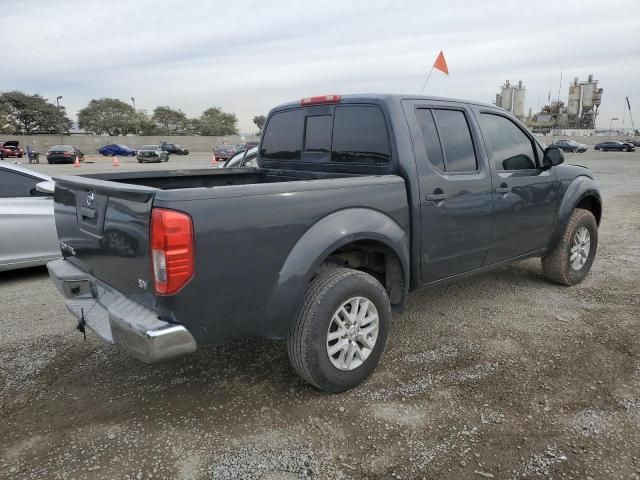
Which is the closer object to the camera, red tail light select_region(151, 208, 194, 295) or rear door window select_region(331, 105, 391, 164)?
red tail light select_region(151, 208, 194, 295)

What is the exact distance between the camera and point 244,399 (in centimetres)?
308

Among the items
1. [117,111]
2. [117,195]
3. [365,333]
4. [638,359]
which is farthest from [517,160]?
[117,111]

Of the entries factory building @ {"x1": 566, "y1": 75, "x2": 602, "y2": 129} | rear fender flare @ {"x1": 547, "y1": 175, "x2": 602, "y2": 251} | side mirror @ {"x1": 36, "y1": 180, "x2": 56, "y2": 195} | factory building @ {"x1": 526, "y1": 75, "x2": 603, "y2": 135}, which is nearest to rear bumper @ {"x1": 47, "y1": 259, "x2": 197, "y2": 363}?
side mirror @ {"x1": 36, "y1": 180, "x2": 56, "y2": 195}

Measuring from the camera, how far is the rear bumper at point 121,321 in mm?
2418

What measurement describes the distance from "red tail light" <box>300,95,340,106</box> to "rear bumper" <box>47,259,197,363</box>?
2117 millimetres

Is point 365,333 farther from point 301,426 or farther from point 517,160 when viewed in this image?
point 517,160

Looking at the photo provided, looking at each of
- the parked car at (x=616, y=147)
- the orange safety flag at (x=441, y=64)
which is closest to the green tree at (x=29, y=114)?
the parked car at (x=616, y=147)

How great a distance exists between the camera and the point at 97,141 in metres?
57.8

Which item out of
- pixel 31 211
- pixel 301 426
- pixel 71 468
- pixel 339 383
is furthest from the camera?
pixel 31 211

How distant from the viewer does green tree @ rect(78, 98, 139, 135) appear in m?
79.2

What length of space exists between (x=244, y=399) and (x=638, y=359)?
2.81 meters

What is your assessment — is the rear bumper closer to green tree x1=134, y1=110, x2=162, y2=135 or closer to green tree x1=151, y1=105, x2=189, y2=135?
green tree x1=134, y1=110, x2=162, y2=135

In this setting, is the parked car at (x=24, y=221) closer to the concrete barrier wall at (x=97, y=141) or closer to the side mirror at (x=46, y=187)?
the side mirror at (x=46, y=187)

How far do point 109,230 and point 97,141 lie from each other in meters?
61.6
